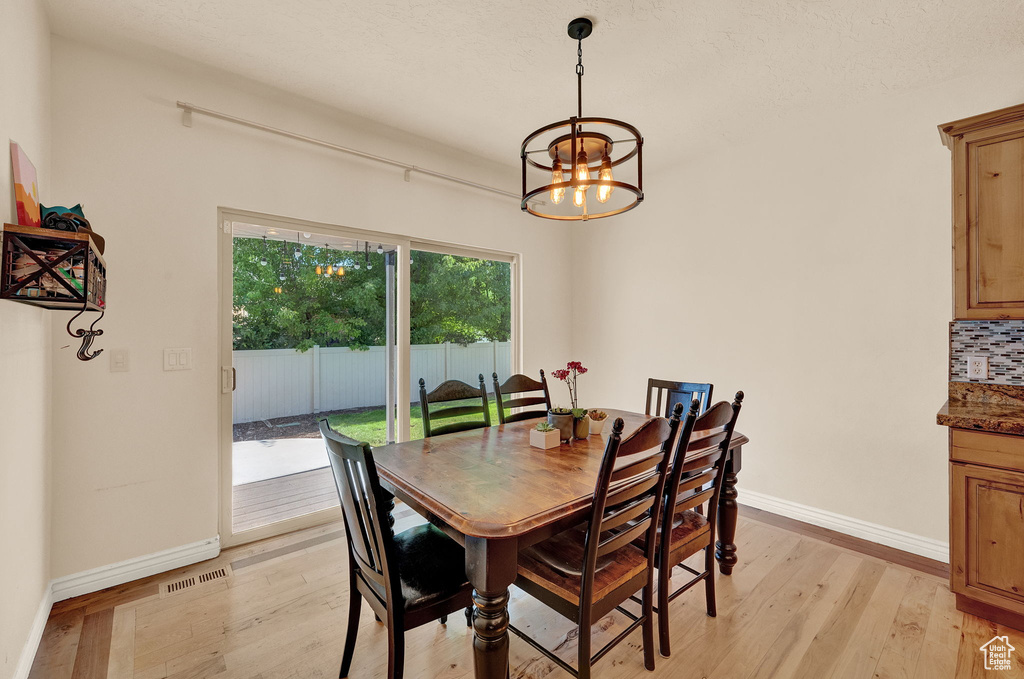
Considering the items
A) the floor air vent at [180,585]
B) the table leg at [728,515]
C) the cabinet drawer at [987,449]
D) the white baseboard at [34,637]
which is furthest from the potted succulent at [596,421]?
the white baseboard at [34,637]

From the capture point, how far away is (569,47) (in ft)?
7.47

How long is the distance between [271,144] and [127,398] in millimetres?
1646

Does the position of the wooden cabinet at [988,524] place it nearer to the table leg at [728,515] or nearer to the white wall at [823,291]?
the white wall at [823,291]

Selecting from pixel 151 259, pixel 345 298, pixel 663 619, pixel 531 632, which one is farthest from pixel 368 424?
pixel 663 619

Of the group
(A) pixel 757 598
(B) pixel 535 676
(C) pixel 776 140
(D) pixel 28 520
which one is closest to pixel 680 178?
(C) pixel 776 140

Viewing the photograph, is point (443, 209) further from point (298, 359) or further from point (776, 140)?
point (776, 140)

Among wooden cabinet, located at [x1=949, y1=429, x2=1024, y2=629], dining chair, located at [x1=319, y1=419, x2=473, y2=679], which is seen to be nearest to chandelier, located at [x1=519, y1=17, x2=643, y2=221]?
dining chair, located at [x1=319, y1=419, x2=473, y2=679]

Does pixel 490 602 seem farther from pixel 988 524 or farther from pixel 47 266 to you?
pixel 988 524

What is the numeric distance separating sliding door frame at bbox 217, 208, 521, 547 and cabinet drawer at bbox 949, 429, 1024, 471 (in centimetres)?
309

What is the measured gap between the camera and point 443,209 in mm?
3602

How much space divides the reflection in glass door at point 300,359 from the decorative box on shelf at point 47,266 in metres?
1.16

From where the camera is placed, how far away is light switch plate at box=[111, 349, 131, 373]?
2297mm

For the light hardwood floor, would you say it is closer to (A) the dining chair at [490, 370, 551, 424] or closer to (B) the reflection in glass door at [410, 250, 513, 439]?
(A) the dining chair at [490, 370, 551, 424]

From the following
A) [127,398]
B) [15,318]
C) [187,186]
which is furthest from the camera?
[187,186]
